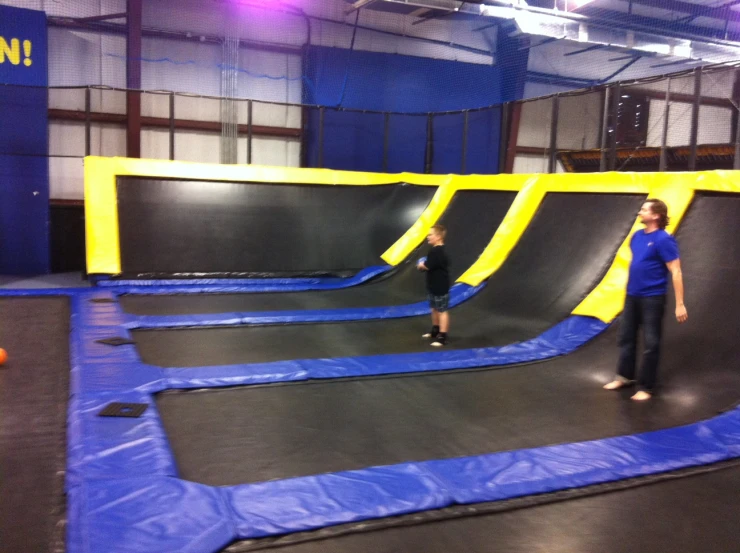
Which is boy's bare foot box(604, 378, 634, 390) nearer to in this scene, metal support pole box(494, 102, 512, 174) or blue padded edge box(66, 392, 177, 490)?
blue padded edge box(66, 392, 177, 490)

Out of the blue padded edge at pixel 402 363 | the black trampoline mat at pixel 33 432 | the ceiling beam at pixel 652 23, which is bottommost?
the black trampoline mat at pixel 33 432

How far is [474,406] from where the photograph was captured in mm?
3336

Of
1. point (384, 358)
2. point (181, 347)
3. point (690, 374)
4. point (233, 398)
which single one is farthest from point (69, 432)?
point (690, 374)

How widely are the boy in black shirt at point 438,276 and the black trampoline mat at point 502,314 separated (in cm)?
16

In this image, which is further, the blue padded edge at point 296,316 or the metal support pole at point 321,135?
the metal support pole at point 321,135

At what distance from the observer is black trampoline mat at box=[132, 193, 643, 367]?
4355 mm

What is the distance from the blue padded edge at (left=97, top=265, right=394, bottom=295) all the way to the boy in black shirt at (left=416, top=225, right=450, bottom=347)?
250 centimetres

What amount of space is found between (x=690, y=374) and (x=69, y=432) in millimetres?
3455

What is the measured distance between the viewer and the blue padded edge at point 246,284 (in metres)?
6.60

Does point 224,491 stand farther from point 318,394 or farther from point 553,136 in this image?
point 553,136

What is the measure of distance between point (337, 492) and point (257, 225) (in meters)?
5.64

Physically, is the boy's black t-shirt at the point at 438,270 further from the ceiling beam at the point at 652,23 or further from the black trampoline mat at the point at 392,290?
the ceiling beam at the point at 652,23

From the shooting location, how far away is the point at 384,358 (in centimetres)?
412

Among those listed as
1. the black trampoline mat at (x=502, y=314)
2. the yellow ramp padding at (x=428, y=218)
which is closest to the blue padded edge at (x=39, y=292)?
the black trampoline mat at (x=502, y=314)
